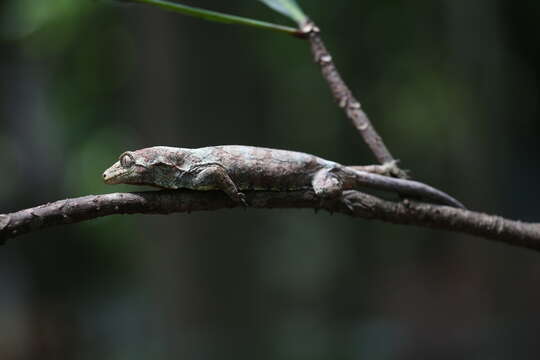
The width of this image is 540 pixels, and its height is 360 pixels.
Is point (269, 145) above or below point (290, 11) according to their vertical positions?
above

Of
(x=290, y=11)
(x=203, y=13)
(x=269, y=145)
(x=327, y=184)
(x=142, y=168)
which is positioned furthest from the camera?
(x=269, y=145)

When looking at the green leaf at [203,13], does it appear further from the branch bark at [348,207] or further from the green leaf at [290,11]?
the branch bark at [348,207]

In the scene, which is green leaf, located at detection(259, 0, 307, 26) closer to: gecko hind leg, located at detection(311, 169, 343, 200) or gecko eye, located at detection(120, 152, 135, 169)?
gecko hind leg, located at detection(311, 169, 343, 200)

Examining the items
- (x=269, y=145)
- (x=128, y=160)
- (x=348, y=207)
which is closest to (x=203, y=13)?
(x=128, y=160)

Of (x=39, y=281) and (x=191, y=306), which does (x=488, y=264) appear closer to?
(x=191, y=306)

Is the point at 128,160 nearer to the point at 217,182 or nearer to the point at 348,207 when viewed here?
the point at 217,182

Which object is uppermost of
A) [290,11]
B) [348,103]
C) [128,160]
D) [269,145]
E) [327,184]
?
[269,145]
